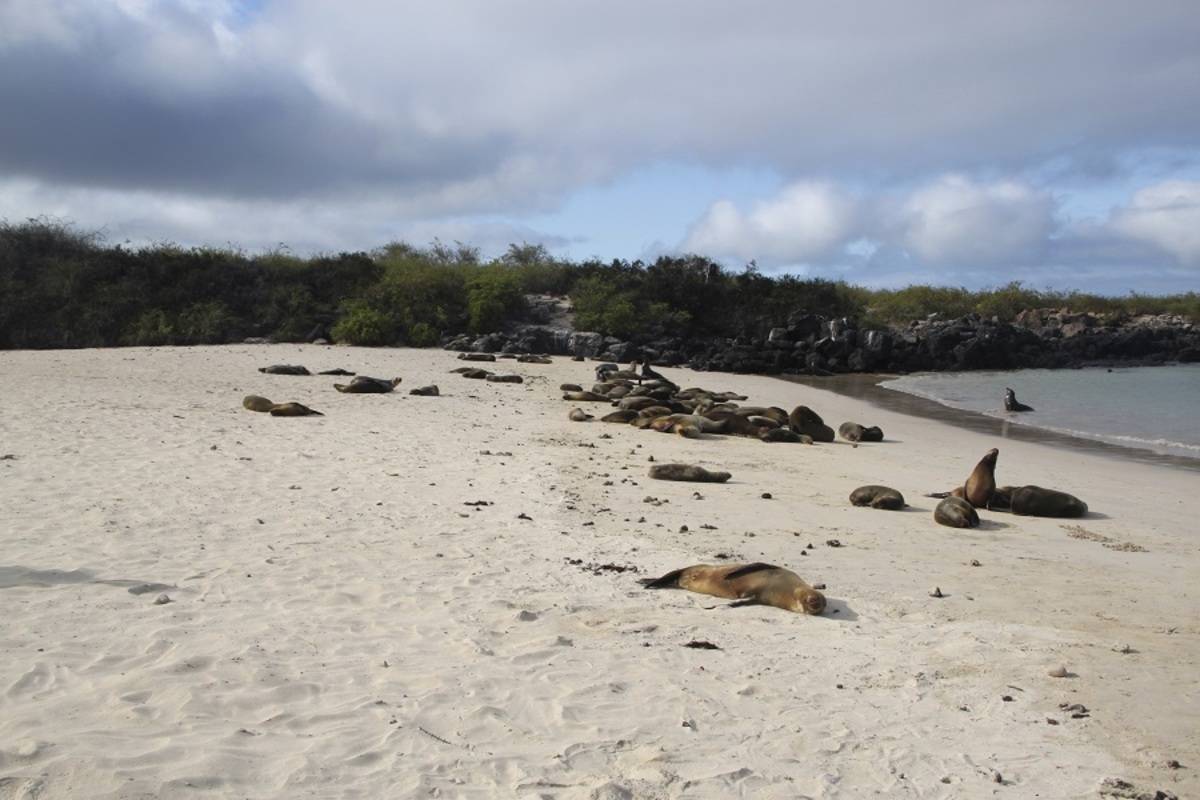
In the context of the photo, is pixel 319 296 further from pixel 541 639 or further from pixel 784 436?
pixel 541 639

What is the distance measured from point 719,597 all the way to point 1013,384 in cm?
2901

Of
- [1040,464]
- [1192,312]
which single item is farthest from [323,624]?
[1192,312]

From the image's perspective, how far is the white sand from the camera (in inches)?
155

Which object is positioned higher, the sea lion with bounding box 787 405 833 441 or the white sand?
the sea lion with bounding box 787 405 833 441

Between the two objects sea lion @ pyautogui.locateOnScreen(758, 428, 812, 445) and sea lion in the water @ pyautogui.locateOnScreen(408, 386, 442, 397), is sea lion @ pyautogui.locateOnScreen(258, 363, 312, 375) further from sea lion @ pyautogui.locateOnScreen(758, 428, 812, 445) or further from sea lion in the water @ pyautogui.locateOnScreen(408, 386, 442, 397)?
sea lion @ pyautogui.locateOnScreen(758, 428, 812, 445)

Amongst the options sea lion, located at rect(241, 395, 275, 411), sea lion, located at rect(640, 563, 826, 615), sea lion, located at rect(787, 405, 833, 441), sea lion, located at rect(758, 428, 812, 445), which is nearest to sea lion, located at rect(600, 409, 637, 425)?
sea lion, located at rect(758, 428, 812, 445)

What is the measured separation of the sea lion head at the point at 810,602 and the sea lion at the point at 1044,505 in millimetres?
4737

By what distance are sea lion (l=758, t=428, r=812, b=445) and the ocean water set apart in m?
6.38

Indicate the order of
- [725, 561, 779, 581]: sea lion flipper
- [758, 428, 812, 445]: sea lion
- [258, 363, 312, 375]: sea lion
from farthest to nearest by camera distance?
[258, 363, 312, 375]: sea lion, [758, 428, 812, 445]: sea lion, [725, 561, 779, 581]: sea lion flipper

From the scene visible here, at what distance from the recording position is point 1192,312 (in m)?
60.4

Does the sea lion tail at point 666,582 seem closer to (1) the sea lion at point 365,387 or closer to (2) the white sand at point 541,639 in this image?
(2) the white sand at point 541,639

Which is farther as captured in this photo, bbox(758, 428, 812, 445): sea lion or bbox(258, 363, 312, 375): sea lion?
bbox(258, 363, 312, 375): sea lion

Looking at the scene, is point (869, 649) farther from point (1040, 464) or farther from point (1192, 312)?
point (1192, 312)

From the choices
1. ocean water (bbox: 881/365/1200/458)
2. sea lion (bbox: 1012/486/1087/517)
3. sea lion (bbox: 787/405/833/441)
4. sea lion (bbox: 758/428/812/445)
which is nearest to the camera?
sea lion (bbox: 1012/486/1087/517)
